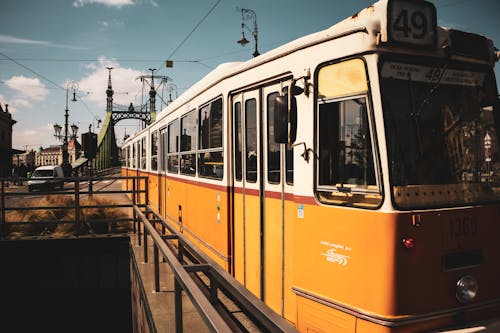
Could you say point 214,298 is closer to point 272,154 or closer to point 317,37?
point 272,154

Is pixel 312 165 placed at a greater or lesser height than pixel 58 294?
greater

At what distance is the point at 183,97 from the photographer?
8383 mm

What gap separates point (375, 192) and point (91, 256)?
7827mm

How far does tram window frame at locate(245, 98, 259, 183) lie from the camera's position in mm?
5105

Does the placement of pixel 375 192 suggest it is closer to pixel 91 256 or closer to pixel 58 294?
pixel 91 256

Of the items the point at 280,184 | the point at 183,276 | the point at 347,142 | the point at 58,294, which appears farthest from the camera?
the point at 58,294

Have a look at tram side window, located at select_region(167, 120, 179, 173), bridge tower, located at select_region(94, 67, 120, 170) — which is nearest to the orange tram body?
tram side window, located at select_region(167, 120, 179, 173)

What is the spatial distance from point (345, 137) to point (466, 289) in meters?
1.69

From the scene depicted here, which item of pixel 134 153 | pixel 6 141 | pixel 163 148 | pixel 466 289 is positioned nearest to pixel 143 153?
pixel 134 153

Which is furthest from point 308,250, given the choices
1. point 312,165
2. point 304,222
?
point 312,165

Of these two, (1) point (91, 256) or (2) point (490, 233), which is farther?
(1) point (91, 256)

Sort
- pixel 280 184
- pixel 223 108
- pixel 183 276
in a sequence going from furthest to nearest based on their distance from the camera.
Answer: pixel 223 108 → pixel 280 184 → pixel 183 276

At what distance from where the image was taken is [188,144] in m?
7.83

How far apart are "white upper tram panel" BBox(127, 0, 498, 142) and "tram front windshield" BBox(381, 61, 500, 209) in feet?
0.49
